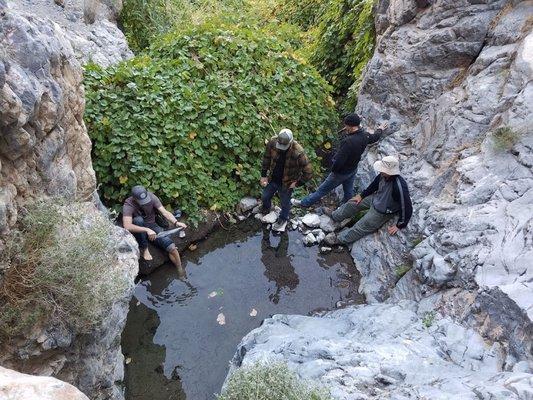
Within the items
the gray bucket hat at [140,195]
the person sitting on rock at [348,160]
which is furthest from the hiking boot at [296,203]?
the gray bucket hat at [140,195]

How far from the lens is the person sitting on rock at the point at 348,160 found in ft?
25.7

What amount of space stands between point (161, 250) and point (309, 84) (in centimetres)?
527

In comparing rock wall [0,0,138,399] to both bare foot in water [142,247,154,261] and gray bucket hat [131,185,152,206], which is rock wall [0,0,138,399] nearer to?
gray bucket hat [131,185,152,206]

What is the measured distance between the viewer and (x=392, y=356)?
4898 millimetres

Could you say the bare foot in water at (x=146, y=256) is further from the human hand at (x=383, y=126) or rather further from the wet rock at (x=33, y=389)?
the human hand at (x=383, y=126)

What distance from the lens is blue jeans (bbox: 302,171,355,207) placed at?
27.2 ft

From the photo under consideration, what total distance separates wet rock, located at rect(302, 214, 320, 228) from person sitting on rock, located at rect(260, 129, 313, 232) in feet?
1.16

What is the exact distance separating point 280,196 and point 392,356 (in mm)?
4101

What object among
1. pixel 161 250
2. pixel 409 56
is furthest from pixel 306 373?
pixel 409 56

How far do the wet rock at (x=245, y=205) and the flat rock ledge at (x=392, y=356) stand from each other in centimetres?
277

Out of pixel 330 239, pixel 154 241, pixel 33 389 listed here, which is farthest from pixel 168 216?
pixel 33 389

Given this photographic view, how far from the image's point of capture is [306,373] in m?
4.77

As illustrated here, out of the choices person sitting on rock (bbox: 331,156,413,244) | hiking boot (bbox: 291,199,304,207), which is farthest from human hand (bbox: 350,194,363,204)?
hiking boot (bbox: 291,199,304,207)

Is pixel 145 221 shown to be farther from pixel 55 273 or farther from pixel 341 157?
pixel 341 157
